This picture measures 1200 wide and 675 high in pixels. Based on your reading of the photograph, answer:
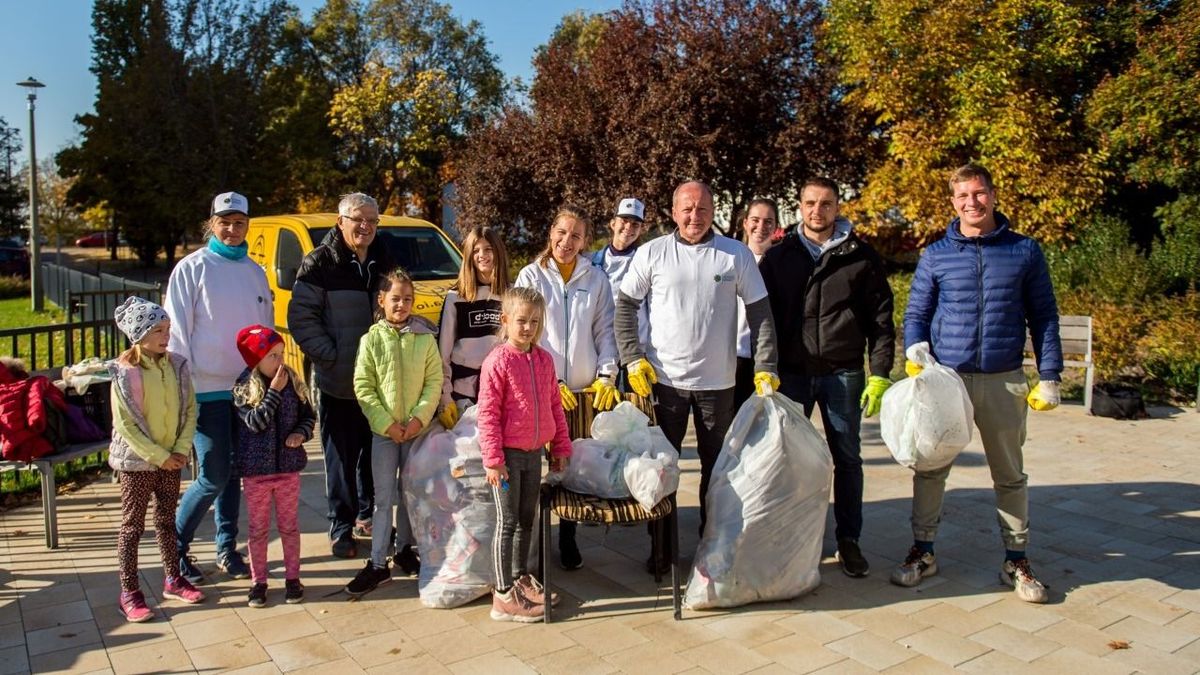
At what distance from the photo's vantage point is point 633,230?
18.8ft

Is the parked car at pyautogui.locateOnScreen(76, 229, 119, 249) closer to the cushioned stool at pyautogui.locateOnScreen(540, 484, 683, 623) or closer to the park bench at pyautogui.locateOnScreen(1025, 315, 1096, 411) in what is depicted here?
the park bench at pyautogui.locateOnScreen(1025, 315, 1096, 411)

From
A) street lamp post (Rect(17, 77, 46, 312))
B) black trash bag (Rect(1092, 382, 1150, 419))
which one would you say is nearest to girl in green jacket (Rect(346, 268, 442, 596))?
black trash bag (Rect(1092, 382, 1150, 419))

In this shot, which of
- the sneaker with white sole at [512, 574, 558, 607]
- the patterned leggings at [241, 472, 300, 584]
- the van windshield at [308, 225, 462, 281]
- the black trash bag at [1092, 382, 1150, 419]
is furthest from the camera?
the van windshield at [308, 225, 462, 281]

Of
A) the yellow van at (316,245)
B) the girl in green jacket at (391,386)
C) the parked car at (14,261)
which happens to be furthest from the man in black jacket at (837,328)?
the parked car at (14,261)

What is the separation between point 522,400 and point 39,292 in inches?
732

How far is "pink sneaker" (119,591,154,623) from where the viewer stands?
3.86 metres

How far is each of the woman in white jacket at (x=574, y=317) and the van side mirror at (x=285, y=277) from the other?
15.3ft

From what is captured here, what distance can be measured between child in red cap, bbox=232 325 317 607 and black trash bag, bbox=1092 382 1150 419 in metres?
7.08

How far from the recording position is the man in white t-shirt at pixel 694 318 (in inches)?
167

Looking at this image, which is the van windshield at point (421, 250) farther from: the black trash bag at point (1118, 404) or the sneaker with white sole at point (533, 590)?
the black trash bag at point (1118, 404)

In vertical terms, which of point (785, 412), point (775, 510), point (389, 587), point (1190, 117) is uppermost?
point (1190, 117)

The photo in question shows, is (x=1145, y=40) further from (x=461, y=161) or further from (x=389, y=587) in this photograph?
(x=461, y=161)

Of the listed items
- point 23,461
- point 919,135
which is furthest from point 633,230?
point 919,135

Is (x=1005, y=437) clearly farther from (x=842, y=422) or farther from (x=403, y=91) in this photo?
(x=403, y=91)
